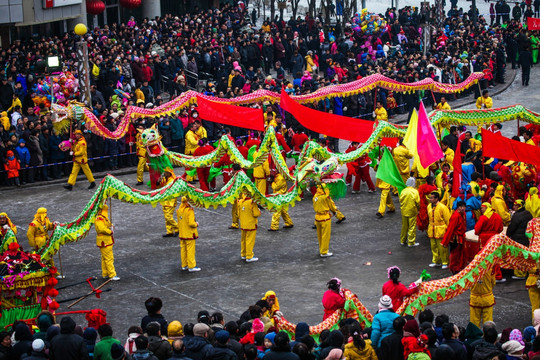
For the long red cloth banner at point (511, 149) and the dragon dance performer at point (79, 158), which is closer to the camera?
the long red cloth banner at point (511, 149)

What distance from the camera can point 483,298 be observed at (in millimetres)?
15109

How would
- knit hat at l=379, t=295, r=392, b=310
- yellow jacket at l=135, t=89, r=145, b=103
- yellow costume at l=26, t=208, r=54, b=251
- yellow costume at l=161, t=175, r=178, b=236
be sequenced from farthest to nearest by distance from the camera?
yellow jacket at l=135, t=89, r=145, b=103 < yellow costume at l=161, t=175, r=178, b=236 < yellow costume at l=26, t=208, r=54, b=251 < knit hat at l=379, t=295, r=392, b=310

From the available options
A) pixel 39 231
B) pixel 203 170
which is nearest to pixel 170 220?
pixel 39 231

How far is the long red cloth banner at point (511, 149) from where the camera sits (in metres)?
19.5

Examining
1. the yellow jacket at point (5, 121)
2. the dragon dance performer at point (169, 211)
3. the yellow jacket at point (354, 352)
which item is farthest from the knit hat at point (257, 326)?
the yellow jacket at point (5, 121)

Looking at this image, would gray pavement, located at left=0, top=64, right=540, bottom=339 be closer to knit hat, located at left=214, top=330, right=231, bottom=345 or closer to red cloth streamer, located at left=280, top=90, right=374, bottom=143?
red cloth streamer, located at left=280, top=90, right=374, bottom=143

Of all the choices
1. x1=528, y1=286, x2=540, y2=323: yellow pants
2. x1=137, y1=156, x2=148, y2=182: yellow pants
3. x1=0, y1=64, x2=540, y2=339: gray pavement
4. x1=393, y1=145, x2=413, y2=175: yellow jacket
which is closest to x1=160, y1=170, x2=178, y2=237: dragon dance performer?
x1=0, y1=64, x2=540, y2=339: gray pavement

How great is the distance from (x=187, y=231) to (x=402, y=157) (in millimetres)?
5543

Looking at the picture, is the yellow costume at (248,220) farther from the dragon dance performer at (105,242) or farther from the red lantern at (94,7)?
the red lantern at (94,7)

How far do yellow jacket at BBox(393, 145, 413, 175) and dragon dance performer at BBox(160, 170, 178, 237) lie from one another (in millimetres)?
4934

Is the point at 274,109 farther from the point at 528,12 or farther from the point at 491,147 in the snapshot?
the point at 528,12

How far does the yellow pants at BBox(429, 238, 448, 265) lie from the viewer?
726 inches

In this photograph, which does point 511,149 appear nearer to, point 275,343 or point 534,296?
point 534,296

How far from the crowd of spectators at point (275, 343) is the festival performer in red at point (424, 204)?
253 inches
